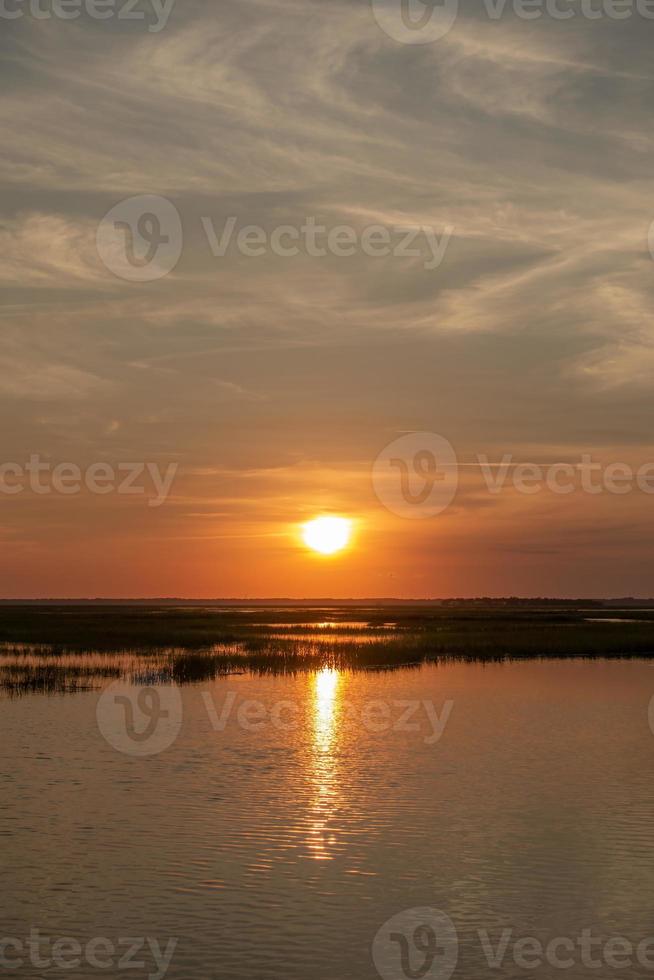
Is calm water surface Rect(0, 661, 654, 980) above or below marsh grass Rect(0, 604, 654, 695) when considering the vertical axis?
below

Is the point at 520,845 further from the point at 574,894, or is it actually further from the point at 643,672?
the point at 643,672

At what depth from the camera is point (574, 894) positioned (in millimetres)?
16453

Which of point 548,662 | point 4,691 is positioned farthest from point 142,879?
point 548,662

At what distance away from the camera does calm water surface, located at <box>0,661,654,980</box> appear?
14898mm

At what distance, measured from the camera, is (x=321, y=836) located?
65.1 feet

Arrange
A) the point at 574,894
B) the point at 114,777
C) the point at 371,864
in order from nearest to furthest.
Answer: the point at 574,894
the point at 371,864
the point at 114,777

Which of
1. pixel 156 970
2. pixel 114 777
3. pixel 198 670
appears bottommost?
pixel 156 970

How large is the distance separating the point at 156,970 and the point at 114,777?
12.2 meters

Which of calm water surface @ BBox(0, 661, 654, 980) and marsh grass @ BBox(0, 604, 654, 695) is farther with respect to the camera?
marsh grass @ BBox(0, 604, 654, 695)

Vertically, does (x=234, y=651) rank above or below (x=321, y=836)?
above

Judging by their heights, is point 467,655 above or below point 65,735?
above

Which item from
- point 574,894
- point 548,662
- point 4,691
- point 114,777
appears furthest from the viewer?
point 548,662

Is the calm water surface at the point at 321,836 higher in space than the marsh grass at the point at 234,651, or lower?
lower

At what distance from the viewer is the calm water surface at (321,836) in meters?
14.9
